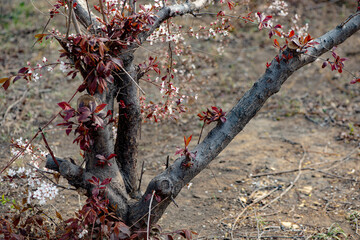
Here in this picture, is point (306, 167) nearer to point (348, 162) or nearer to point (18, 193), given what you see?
point (348, 162)

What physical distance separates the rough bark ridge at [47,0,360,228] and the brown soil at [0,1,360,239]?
626mm

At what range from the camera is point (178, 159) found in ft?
7.86

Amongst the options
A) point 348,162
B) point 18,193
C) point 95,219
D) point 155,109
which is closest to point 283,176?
point 348,162

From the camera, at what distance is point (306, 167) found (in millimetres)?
3936

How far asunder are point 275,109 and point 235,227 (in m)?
2.88

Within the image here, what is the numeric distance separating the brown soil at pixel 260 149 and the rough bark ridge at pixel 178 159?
2.05ft

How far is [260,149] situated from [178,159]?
216cm

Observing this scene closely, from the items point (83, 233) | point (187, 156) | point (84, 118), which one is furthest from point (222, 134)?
point (83, 233)

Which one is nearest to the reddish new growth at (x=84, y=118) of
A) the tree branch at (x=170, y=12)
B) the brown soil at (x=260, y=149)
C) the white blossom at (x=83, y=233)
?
the white blossom at (x=83, y=233)

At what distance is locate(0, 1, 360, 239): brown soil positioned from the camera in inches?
121

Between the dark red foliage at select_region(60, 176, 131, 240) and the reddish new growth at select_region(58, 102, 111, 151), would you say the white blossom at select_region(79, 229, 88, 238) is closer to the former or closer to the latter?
the dark red foliage at select_region(60, 176, 131, 240)

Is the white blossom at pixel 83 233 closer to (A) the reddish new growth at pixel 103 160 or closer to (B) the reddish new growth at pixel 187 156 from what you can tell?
(A) the reddish new growth at pixel 103 160

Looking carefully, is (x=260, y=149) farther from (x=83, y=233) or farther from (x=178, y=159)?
(x=83, y=233)

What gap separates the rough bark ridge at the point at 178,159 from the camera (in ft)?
7.42
